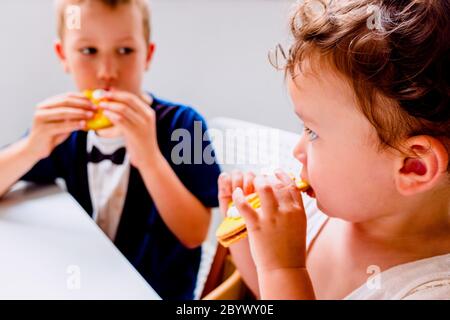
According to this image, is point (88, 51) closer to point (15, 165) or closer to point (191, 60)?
point (15, 165)

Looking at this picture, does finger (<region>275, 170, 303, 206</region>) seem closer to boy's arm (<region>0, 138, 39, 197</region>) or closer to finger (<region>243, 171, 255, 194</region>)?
finger (<region>243, 171, 255, 194</region>)

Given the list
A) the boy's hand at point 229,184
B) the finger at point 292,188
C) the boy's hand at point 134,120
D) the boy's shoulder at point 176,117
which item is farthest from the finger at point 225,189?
the boy's shoulder at point 176,117

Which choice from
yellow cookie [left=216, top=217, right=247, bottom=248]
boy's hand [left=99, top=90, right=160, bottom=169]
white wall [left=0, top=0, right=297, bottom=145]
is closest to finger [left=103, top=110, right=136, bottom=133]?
boy's hand [left=99, top=90, right=160, bottom=169]

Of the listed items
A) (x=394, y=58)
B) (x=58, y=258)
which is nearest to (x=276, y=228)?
(x=394, y=58)

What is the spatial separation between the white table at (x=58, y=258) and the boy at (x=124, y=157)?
5.6 inches

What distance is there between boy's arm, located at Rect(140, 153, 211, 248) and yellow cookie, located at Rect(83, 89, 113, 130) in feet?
0.43

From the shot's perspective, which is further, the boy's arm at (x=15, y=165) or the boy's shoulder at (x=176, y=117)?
the boy's shoulder at (x=176, y=117)

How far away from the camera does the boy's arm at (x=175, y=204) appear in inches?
38.6

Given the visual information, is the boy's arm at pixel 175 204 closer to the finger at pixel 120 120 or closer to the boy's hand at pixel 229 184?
the finger at pixel 120 120

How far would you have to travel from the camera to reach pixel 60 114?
3.10 ft

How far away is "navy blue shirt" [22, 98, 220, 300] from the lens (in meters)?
1.07

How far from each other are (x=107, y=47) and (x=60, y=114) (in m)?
0.19

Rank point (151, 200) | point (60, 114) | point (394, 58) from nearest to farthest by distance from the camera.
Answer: point (394, 58) < point (60, 114) < point (151, 200)

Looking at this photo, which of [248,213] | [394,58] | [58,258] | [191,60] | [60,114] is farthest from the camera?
[191,60]
